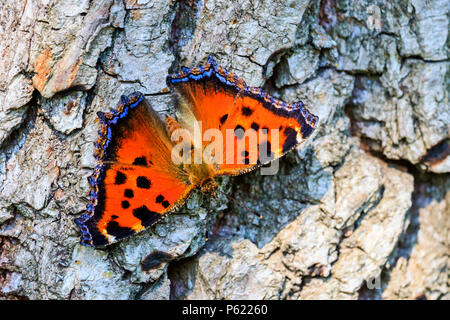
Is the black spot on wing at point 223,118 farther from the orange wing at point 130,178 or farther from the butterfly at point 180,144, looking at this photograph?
the orange wing at point 130,178

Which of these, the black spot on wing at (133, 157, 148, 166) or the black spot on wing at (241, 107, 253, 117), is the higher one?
the black spot on wing at (241, 107, 253, 117)

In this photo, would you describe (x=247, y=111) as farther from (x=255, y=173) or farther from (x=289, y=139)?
(x=255, y=173)

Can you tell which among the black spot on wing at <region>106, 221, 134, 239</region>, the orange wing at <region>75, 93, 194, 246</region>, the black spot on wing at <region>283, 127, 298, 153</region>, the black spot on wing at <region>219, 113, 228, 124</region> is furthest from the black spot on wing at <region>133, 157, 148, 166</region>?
Answer: the black spot on wing at <region>283, 127, 298, 153</region>

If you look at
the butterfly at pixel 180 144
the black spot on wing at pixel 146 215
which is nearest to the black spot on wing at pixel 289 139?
the butterfly at pixel 180 144

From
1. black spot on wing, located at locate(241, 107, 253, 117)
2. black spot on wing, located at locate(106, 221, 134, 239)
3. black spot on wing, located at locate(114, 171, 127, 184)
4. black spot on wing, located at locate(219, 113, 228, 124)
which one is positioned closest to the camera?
black spot on wing, located at locate(106, 221, 134, 239)

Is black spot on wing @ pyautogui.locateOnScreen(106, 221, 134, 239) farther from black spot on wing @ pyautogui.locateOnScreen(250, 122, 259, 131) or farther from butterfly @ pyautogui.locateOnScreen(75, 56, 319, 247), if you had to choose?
black spot on wing @ pyautogui.locateOnScreen(250, 122, 259, 131)
